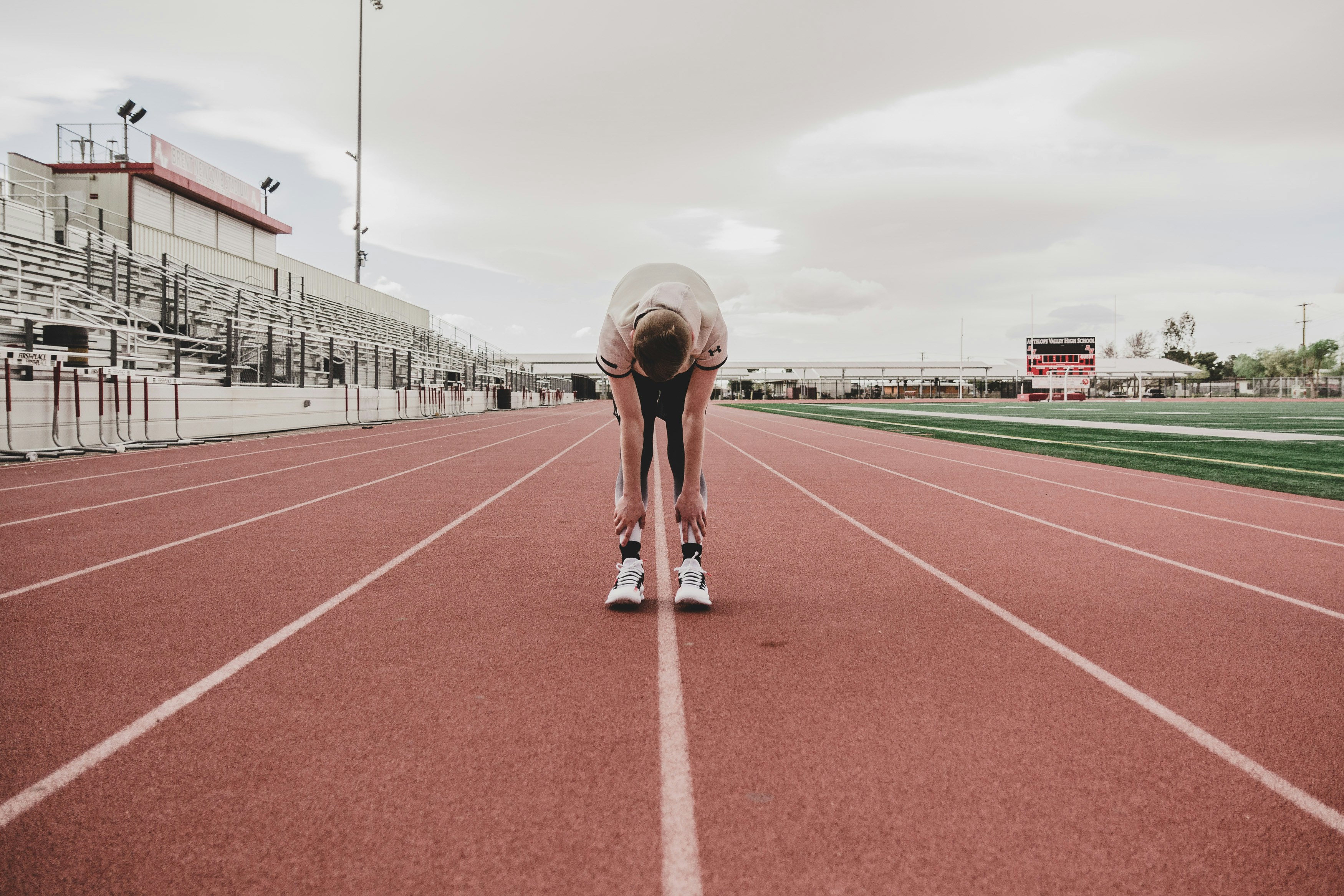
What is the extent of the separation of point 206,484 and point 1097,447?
14.9 metres

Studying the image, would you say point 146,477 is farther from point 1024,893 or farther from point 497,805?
point 1024,893

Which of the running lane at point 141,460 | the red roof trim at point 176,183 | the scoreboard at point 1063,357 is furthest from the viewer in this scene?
the scoreboard at point 1063,357

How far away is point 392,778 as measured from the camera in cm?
217

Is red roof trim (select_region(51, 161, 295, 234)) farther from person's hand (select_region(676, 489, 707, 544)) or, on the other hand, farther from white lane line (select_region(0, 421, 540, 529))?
person's hand (select_region(676, 489, 707, 544))

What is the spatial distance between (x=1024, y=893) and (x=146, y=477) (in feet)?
32.8

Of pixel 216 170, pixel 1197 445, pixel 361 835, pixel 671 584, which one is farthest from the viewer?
pixel 216 170

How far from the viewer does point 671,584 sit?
443cm

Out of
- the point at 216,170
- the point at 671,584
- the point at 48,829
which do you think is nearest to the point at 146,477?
the point at 671,584

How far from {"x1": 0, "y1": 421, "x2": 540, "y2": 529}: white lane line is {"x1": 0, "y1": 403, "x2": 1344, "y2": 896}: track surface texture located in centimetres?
38

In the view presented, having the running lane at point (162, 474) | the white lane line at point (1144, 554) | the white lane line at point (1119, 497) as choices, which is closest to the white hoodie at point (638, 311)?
the white lane line at point (1144, 554)

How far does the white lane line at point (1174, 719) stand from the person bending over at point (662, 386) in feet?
5.10

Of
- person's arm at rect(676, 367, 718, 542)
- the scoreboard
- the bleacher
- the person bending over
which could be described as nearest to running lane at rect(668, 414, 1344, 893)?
the person bending over

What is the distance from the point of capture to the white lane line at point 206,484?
6.20m

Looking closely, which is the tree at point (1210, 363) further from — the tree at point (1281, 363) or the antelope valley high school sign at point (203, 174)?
the antelope valley high school sign at point (203, 174)
